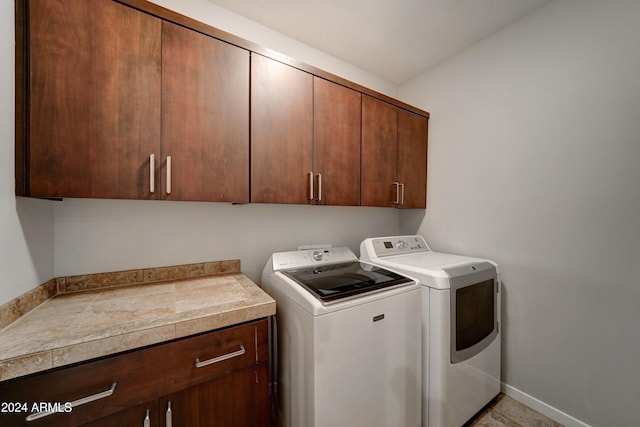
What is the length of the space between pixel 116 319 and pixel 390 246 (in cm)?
172

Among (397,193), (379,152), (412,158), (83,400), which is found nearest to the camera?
(83,400)

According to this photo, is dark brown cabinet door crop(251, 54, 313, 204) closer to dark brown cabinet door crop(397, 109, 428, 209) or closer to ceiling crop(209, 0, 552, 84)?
ceiling crop(209, 0, 552, 84)

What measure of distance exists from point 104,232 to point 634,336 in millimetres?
2918

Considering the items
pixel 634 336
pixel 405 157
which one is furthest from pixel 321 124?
pixel 634 336

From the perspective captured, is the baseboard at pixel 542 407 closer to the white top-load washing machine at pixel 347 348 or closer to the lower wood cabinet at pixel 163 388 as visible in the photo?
the white top-load washing machine at pixel 347 348

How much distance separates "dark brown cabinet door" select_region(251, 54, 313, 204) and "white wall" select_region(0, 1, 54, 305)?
898mm

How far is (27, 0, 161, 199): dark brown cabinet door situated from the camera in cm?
93

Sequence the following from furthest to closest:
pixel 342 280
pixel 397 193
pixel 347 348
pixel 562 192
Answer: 1. pixel 397 193
2. pixel 562 192
3. pixel 342 280
4. pixel 347 348

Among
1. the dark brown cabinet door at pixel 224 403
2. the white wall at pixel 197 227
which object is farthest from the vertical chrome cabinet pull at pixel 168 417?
the white wall at pixel 197 227

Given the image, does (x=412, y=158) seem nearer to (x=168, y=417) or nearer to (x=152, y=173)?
(x=152, y=173)

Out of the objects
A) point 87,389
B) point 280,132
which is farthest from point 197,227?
point 87,389

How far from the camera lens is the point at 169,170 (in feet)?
3.71

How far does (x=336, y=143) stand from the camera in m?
1.68

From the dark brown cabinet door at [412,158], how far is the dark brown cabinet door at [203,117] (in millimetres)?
1333
